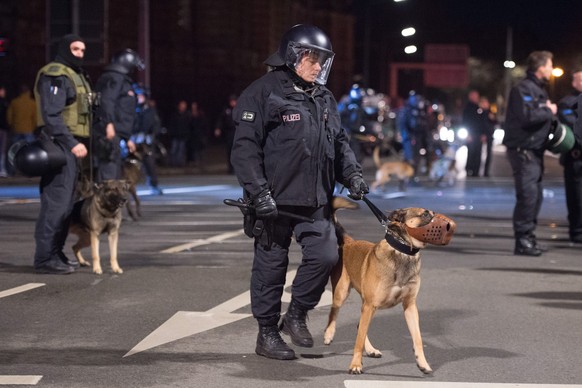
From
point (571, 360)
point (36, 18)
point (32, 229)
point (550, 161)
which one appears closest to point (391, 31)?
point (550, 161)

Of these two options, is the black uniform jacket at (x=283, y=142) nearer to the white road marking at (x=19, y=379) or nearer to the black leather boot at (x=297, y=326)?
the black leather boot at (x=297, y=326)

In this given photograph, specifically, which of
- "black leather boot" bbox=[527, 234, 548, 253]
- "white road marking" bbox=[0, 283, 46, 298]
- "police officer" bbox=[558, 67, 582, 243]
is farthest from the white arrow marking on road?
"police officer" bbox=[558, 67, 582, 243]

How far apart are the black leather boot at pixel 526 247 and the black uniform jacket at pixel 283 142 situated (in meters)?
5.92

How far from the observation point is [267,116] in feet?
23.7

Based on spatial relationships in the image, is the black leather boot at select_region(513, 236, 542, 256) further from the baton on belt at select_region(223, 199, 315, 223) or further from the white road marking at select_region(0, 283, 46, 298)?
the baton on belt at select_region(223, 199, 315, 223)

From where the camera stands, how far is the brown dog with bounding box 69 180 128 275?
11.2 m

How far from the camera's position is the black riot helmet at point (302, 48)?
7.26 meters

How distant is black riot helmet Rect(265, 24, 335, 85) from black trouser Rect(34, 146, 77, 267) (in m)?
4.07

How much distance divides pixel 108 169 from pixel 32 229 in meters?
3.38

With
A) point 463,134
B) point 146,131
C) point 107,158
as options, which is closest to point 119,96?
point 107,158

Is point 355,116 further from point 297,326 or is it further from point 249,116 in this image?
point 249,116

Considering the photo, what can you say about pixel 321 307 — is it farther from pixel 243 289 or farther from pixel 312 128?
pixel 312 128

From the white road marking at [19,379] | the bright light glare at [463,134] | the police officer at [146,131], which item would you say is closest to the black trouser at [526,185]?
the white road marking at [19,379]

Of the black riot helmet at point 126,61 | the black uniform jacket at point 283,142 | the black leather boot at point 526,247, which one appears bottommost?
the black leather boot at point 526,247
